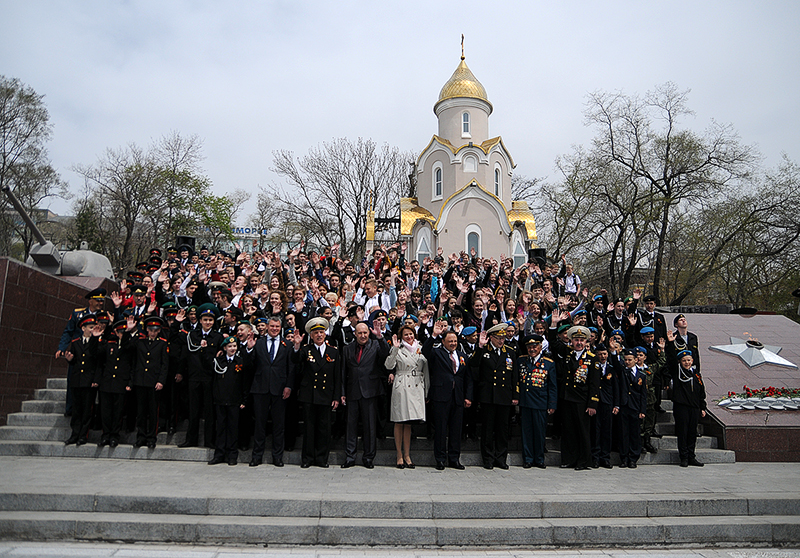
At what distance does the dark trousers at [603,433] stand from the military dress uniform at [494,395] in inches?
51.4

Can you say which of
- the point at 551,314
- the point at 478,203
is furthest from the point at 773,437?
the point at 478,203

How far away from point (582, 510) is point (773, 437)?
459cm

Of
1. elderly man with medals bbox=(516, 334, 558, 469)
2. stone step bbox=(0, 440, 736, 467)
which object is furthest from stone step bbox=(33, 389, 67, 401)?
elderly man with medals bbox=(516, 334, 558, 469)

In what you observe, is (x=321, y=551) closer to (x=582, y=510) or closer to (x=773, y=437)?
(x=582, y=510)

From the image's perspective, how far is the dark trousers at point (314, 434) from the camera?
6.81 meters

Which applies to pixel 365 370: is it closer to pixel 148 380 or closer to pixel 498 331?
pixel 498 331

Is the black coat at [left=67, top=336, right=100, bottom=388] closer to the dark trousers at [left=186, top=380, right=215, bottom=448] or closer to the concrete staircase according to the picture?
the concrete staircase

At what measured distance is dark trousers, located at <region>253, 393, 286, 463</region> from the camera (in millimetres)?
6836

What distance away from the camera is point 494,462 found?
23.3 feet

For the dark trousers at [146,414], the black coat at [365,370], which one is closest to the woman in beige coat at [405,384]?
the black coat at [365,370]

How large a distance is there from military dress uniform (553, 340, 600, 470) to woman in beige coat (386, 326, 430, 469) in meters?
2.06

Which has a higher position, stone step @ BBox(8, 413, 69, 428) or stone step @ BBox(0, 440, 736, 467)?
stone step @ BBox(8, 413, 69, 428)

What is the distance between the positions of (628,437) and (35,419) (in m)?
8.91

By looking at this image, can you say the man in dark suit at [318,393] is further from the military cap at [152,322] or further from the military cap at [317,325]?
the military cap at [152,322]
